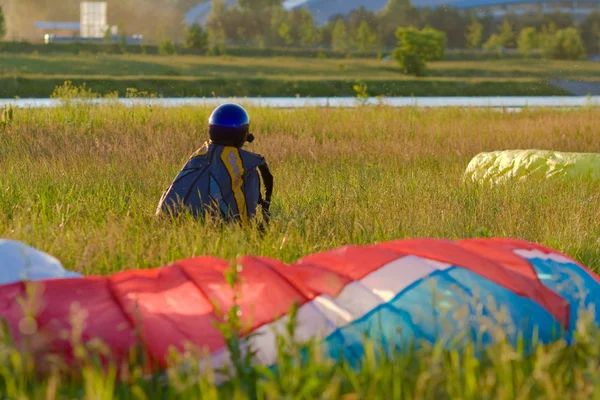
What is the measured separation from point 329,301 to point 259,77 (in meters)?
33.4

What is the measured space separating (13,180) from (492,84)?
32.1 meters

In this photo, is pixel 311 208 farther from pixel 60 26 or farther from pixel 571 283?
pixel 60 26

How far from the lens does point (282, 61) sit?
53.2 meters

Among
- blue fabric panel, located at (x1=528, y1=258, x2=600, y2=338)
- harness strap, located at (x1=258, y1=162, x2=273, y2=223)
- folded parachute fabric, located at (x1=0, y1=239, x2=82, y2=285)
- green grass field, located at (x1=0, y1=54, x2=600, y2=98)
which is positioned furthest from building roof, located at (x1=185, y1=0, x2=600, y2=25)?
folded parachute fabric, located at (x1=0, y1=239, x2=82, y2=285)

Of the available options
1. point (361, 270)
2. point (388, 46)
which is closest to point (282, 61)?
point (388, 46)

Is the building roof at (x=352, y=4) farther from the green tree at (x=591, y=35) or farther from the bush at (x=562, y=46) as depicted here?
the bush at (x=562, y=46)

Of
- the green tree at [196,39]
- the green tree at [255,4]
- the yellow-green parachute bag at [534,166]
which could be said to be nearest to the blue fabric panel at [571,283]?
the yellow-green parachute bag at [534,166]

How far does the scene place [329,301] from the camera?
298cm

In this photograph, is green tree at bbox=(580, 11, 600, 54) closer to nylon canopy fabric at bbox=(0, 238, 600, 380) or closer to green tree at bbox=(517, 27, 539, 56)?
green tree at bbox=(517, 27, 539, 56)

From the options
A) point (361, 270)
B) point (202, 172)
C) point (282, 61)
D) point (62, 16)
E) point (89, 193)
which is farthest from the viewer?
point (62, 16)

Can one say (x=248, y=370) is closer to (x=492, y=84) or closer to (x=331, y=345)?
(x=331, y=345)

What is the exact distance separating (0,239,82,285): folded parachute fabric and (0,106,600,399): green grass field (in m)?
0.60

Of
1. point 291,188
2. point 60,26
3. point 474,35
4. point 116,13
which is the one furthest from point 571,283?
point 116,13

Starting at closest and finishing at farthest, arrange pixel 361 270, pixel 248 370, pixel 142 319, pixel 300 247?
pixel 248 370, pixel 142 319, pixel 361 270, pixel 300 247
